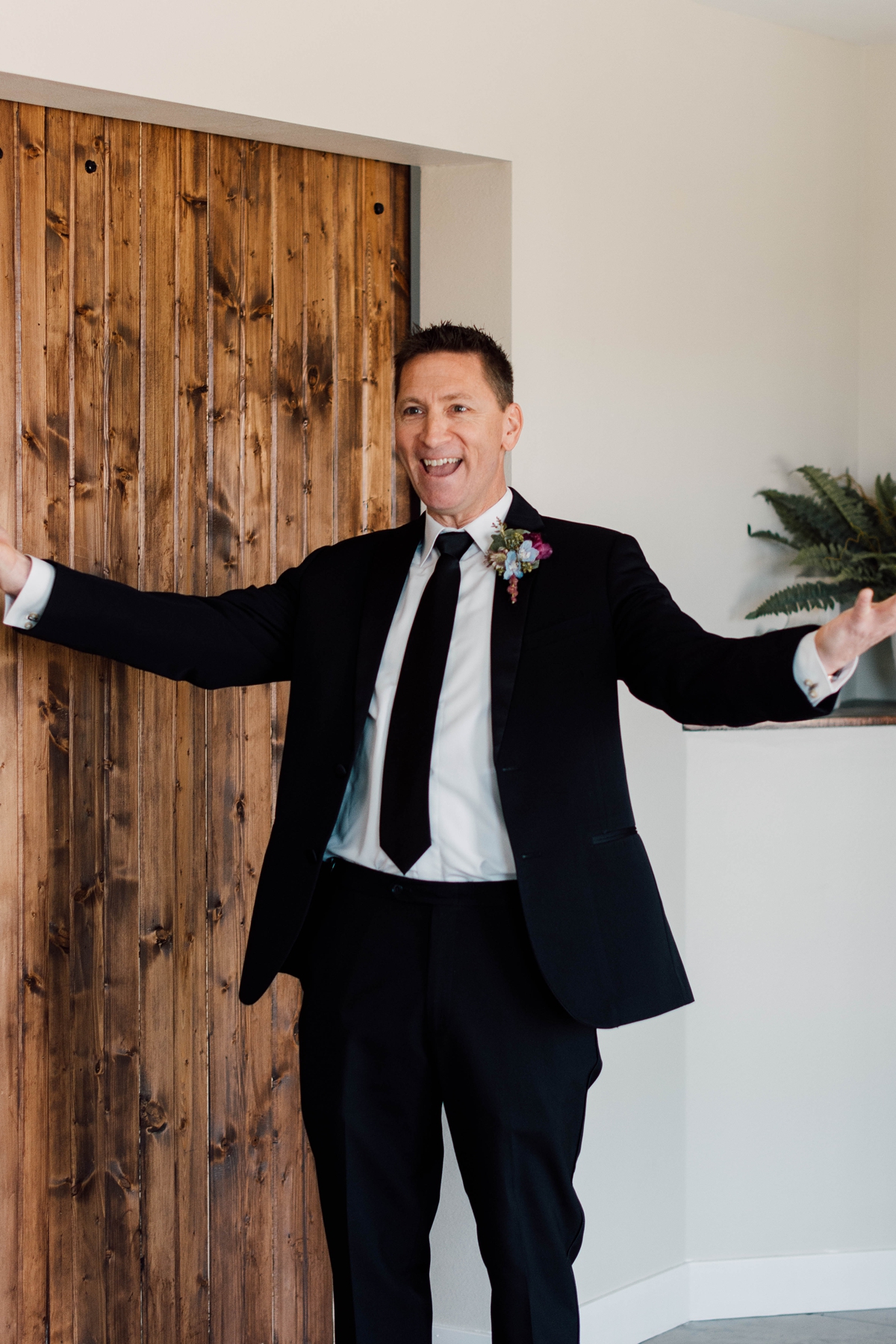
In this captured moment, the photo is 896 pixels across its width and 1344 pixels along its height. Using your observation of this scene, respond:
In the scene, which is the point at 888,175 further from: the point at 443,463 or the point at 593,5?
the point at 443,463

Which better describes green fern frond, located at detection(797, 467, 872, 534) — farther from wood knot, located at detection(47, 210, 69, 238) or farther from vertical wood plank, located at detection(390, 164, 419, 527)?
wood knot, located at detection(47, 210, 69, 238)

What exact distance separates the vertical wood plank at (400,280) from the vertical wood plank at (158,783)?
467 mm

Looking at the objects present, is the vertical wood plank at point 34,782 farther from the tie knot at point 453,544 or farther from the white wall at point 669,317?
the tie knot at point 453,544

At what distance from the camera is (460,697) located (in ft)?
6.00

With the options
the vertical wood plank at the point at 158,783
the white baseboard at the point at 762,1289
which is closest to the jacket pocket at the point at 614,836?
the vertical wood plank at the point at 158,783

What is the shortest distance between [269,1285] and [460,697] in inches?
57.1

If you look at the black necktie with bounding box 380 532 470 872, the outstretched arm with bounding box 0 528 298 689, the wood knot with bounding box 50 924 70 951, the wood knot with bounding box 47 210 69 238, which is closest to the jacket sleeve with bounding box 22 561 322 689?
the outstretched arm with bounding box 0 528 298 689

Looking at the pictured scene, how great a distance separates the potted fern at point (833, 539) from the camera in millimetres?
2688

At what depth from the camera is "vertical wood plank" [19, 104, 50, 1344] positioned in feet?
7.25

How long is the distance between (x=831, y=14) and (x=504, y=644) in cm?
186

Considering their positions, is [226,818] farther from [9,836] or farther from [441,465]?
[441,465]

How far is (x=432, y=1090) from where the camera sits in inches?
72.8

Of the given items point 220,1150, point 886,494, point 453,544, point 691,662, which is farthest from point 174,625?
point 886,494

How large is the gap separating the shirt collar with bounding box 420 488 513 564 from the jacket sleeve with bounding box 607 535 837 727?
0.63 ft
